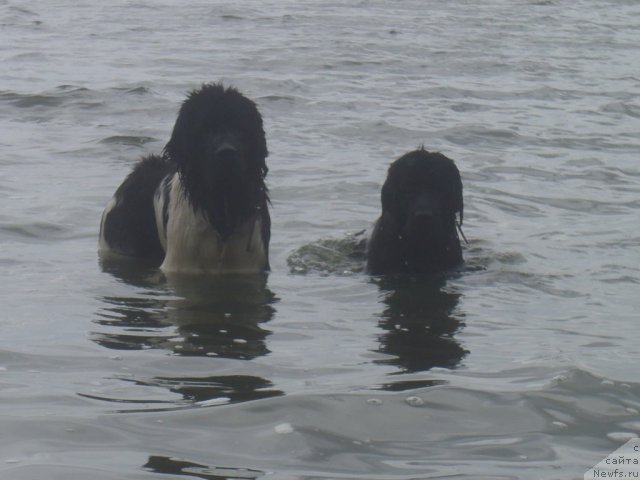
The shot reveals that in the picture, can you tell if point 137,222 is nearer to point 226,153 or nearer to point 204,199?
point 204,199

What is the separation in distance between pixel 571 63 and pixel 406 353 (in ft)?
43.8

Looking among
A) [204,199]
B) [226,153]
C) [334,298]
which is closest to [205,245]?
[204,199]

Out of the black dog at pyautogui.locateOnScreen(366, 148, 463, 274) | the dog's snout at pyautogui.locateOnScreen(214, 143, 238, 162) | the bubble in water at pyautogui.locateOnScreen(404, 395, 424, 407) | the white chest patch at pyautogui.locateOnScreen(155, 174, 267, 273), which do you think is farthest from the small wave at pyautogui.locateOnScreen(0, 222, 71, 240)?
the bubble in water at pyautogui.locateOnScreen(404, 395, 424, 407)

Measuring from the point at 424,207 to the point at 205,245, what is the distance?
4.73 ft

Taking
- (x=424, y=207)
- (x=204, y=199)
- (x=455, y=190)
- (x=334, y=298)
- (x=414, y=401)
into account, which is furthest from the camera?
(x=455, y=190)

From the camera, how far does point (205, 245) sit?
8234 mm

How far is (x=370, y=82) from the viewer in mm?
17016

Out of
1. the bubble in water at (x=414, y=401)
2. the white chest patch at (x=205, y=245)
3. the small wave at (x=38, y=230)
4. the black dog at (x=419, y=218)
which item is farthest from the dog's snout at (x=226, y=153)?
the bubble in water at (x=414, y=401)

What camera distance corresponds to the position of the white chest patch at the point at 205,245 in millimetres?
8195

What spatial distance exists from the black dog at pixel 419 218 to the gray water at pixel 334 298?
20 centimetres

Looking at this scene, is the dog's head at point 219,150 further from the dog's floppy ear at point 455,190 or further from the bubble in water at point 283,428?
the bubble in water at point 283,428

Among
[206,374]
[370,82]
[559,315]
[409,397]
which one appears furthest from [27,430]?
[370,82]

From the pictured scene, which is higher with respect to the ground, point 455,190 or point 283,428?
point 455,190

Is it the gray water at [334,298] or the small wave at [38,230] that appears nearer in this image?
the gray water at [334,298]
